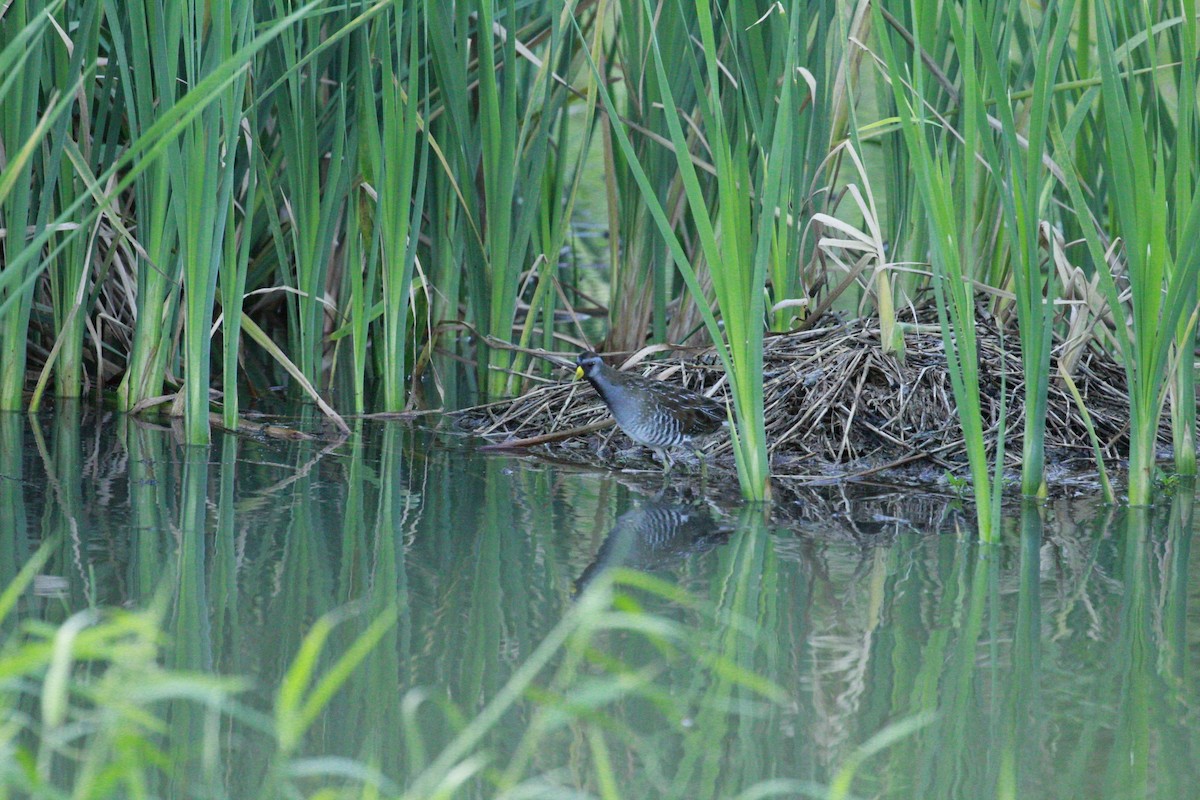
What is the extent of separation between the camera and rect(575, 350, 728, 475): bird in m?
4.12

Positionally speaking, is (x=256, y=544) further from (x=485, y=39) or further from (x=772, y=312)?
(x=772, y=312)

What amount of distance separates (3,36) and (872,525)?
9.39 ft

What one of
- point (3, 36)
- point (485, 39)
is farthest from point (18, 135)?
point (485, 39)

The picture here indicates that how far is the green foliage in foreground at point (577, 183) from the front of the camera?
10.7ft

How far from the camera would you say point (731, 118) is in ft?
16.4

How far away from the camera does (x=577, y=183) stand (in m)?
5.15

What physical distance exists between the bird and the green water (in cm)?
24

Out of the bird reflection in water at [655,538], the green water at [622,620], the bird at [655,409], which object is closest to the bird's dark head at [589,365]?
the bird at [655,409]

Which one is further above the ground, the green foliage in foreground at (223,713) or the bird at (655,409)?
the bird at (655,409)

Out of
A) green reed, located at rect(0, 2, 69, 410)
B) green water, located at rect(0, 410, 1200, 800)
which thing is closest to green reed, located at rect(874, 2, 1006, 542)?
green water, located at rect(0, 410, 1200, 800)

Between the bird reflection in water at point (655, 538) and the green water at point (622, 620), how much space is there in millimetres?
12

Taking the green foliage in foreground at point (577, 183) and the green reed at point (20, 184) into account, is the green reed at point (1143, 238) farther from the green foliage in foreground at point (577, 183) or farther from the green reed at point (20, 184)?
the green reed at point (20, 184)

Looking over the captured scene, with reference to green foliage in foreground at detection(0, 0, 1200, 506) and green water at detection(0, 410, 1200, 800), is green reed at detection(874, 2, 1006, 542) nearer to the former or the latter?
green foliage in foreground at detection(0, 0, 1200, 506)

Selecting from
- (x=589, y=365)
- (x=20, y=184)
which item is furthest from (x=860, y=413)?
(x=20, y=184)
